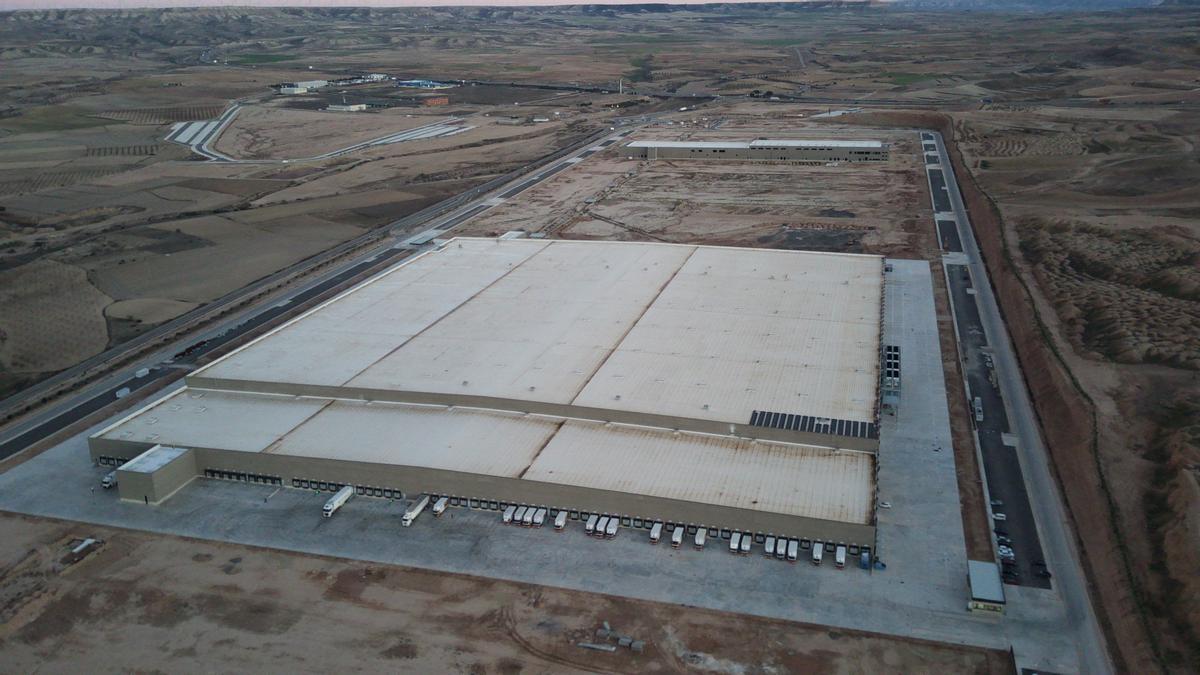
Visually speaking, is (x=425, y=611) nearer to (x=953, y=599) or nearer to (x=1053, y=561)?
(x=953, y=599)

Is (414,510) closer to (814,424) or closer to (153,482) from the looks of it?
(153,482)

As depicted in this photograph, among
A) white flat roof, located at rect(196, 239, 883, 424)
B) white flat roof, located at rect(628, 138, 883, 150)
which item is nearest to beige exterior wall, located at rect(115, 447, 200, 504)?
white flat roof, located at rect(196, 239, 883, 424)

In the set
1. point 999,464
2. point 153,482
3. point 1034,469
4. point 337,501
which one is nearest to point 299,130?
point 153,482

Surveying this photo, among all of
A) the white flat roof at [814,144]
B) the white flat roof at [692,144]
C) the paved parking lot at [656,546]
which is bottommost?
the paved parking lot at [656,546]

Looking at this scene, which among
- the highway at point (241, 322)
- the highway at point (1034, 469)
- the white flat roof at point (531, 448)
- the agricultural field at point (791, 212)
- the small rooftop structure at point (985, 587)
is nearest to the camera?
the highway at point (1034, 469)

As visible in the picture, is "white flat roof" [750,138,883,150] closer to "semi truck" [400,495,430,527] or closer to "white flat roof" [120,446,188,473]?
"semi truck" [400,495,430,527]

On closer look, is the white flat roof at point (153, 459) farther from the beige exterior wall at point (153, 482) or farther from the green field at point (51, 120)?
the green field at point (51, 120)

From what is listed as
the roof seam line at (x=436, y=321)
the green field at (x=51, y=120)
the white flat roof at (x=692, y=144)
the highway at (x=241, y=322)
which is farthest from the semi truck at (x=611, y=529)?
the green field at (x=51, y=120)
